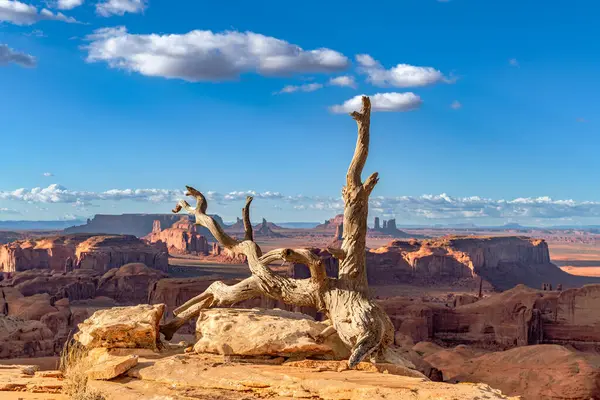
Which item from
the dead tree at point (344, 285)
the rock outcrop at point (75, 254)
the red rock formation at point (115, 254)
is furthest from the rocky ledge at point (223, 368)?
the rock outcrop at point (75, 254)

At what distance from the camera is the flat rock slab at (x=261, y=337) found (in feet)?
38.2

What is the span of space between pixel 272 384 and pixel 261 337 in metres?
2.39

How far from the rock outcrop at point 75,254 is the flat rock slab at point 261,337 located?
79089 millimetres

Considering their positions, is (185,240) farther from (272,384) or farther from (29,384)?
(272,384)

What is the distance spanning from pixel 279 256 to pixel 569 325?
1533 inches

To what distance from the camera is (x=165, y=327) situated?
13945 millimetres

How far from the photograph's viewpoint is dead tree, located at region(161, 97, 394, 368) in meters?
12.5

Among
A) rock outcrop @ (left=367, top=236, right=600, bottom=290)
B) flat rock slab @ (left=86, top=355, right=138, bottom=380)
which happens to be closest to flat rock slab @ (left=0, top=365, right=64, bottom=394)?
flat rock slab @ (left=86, top=355, right=138, bottom=380)

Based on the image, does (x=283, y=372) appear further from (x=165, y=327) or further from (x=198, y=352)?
(x=165, y=327)

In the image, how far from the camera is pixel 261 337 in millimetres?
11734

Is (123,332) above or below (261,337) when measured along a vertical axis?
below

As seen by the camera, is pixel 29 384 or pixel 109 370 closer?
pixel 109 370

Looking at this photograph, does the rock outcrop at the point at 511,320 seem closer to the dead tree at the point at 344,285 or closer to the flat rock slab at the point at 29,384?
the dead tree at the point at 344,285

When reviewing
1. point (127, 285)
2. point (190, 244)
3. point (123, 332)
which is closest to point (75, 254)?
point (127, 285)
